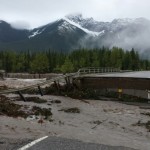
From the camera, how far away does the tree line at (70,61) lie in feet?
550

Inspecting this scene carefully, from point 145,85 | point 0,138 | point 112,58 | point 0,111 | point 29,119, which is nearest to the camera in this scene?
point 0,138

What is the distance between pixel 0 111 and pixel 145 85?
26796 millimetres

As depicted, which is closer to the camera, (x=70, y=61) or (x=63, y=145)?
(x=63, y=145)

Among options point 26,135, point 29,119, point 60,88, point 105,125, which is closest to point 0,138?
Result: point 26,135

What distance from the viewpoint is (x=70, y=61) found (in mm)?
177500

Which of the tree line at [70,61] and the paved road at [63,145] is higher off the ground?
the tree line at [70,61]

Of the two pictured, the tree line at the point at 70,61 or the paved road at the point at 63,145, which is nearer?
the paved road at the point at 63,145

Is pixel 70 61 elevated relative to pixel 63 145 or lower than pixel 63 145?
elevated

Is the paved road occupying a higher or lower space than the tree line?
lower

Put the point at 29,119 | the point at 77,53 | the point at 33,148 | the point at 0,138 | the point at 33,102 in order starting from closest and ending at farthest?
the point at 33,148, the point at 0,138, the point at 29,119, the point at 33,102, the point at 77,53

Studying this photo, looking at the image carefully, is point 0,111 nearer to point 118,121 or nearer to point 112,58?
point 118,121

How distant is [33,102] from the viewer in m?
41.4

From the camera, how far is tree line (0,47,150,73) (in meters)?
168

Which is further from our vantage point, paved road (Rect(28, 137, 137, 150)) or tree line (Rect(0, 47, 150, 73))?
tree line (Rect(0, 47, 150, 73))
